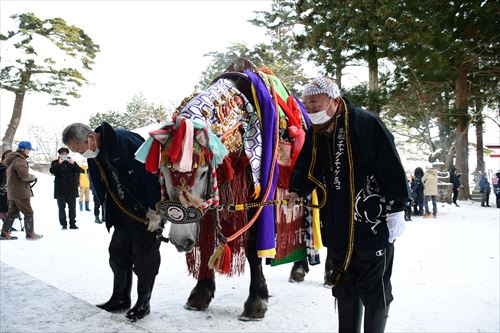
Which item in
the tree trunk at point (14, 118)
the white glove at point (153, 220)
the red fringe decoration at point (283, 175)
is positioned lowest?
the white glove at point (153, 220)

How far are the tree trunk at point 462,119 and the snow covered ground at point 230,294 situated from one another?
1085cm

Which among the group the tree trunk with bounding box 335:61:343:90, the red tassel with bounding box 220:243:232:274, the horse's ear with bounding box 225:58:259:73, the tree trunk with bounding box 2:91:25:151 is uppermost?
the tree trunk with bounding box 335:61:343:90

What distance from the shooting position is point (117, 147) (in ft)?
9.89

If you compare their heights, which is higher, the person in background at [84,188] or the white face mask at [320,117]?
the white face mask at [320,117]

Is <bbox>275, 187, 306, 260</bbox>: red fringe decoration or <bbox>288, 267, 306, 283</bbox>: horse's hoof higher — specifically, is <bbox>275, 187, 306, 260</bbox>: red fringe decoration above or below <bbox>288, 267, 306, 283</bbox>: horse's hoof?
above

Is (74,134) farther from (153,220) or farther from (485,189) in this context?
(485,189)

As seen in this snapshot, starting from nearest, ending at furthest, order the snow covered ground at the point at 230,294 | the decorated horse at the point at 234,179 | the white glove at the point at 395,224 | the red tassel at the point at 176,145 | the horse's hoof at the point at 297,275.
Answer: the white glove at the point at 395,224 < the red tassel at the point at 176,145 < the decorated horse at the point at 234,179 < the snow covered ground at the point at 230,294 < the horse's hoof at the point at 297,275

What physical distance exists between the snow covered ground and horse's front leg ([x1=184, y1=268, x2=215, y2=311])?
9 centimetres

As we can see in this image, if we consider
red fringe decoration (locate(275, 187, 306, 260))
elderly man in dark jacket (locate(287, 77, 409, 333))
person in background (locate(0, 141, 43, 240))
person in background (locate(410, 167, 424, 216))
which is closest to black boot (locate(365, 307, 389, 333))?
elderly man in dark jacket (locate(287, 77, 409, 333))

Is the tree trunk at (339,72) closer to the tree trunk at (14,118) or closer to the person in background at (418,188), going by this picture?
the person in background at (418,188)

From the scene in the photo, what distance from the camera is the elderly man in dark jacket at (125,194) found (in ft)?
9.69

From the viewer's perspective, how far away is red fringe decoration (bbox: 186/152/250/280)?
319 cm

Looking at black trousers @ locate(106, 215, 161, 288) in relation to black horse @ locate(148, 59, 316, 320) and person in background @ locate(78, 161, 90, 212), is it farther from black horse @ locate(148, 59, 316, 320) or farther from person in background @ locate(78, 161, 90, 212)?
person in background @ locate(78, 161, 90, 212)

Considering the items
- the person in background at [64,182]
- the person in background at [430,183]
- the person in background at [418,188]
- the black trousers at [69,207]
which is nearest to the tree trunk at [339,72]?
the person in background at [418,188]
